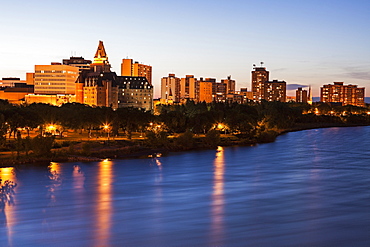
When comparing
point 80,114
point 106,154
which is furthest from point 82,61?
point 106,154

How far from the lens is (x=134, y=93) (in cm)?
13312

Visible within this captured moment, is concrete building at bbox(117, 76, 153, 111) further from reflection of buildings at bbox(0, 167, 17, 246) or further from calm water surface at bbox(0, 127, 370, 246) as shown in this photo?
reflection of buildings at bbox(0, 167, 17, 246)

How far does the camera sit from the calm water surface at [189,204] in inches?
886

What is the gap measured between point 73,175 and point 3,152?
9227 millimetres

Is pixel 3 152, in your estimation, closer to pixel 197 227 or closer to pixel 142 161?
pixel 142 161

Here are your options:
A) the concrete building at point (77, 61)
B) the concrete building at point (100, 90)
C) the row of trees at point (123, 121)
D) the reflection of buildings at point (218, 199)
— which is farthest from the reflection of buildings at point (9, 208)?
the concrete building at point (77, 61)

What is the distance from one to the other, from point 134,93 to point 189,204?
348 ft

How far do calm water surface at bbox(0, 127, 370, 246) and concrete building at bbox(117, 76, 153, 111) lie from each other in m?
85.4

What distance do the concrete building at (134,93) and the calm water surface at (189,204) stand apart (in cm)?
8543

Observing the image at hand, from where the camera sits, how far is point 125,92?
132250 mm

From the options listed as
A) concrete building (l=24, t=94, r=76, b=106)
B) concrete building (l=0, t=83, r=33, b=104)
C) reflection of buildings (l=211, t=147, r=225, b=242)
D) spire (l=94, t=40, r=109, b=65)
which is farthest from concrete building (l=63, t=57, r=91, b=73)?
reflection of buildings (l=211, t=147, r=225, b=242)

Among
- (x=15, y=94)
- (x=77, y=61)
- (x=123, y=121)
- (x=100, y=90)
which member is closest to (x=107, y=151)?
(x=123, y=121)

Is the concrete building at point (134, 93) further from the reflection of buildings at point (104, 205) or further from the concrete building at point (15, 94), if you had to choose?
the reflection of buildings at point (104, 205)

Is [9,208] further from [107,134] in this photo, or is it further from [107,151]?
[107,134]
